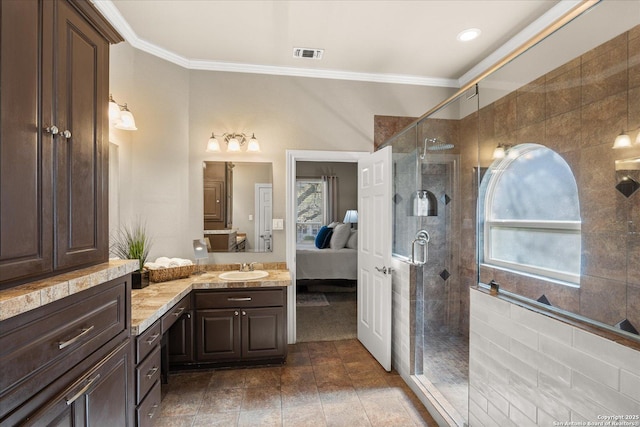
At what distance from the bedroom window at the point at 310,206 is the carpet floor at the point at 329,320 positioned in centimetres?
210

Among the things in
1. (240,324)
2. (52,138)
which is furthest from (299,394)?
(52,138)

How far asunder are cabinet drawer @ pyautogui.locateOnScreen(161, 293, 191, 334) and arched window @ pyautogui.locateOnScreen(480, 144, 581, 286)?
6.85 feet

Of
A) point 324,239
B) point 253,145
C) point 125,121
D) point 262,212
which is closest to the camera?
point 125,121

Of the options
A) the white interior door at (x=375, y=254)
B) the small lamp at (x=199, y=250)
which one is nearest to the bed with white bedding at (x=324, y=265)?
the white interior door at (x=375, y=254)

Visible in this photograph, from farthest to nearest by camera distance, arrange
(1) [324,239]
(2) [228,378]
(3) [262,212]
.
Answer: (1) [324,239] → (3) [262,212] → (2) [228,378]

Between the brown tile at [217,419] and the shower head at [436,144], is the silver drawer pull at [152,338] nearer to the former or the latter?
the brown tile at [217,419]

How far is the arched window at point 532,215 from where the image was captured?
1.78m

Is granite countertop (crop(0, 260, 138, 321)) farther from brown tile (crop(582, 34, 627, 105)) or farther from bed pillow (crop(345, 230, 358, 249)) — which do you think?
bed pillow (crop(345, 230, 358, 249))

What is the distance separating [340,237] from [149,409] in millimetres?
3927

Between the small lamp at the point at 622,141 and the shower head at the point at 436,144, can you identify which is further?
the shower head at the point at 436,144

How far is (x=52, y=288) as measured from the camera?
94 centimetres

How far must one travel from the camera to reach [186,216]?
308 centimetres

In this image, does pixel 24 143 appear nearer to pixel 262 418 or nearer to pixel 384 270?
pixel 262 418

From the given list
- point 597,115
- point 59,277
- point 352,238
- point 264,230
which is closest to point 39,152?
point 59,277
